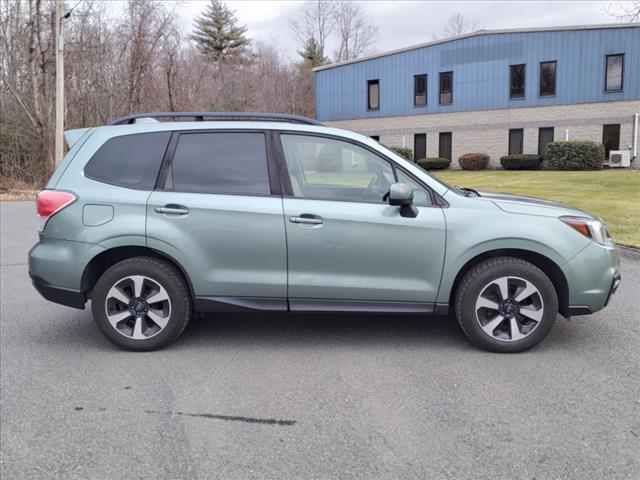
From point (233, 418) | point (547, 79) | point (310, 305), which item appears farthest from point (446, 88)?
point (233, 418)

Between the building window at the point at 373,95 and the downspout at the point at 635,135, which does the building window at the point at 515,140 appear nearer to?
the downspout at the point at 635,135

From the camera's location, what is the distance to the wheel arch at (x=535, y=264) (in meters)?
4.42

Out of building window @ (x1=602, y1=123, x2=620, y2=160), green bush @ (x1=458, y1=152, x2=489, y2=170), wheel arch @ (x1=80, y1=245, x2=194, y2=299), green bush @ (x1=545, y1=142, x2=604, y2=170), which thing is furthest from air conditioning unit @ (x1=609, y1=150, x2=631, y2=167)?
wheel arch @ (x1=80, y1=245, x2=194, y2=299)

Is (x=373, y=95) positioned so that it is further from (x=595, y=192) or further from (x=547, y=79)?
(x=595, y=192)

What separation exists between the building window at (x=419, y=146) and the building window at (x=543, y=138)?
6760 mm

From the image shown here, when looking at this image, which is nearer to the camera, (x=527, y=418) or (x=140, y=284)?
(x=527, y=418)

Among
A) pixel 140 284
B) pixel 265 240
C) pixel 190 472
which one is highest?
pixel 265 240

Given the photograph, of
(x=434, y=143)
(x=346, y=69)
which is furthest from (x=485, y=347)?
(x=346, y=69)

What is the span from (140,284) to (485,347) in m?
2.75

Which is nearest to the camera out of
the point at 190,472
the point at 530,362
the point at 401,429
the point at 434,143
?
the point at 190,472

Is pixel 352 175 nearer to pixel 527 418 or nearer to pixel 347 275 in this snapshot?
pixel 347 275

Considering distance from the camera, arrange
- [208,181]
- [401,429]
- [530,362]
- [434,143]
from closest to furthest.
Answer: [401,429]
[530,362]
[208,181]
[434,143]

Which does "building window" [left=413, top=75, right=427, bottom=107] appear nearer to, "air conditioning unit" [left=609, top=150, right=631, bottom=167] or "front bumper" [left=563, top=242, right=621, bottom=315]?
"air conditioning unit" [left=609, top=150, right=631, bottom=167]

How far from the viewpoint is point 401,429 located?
Answer: 3256 millimetres
